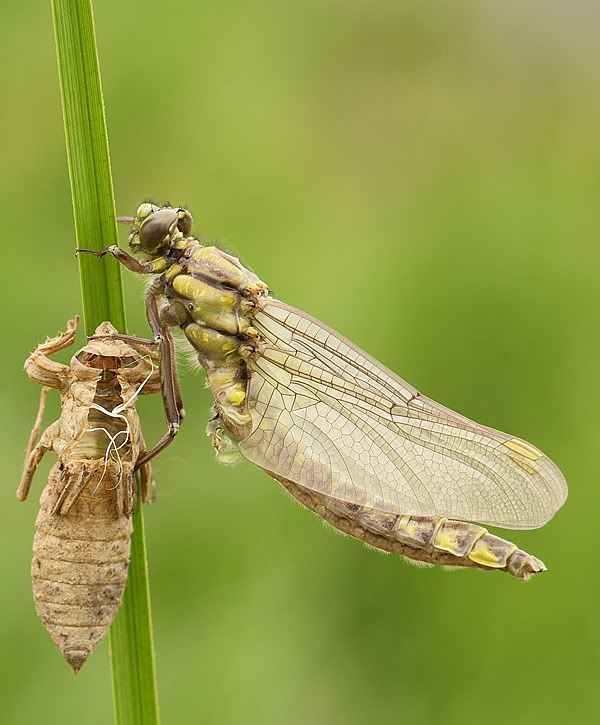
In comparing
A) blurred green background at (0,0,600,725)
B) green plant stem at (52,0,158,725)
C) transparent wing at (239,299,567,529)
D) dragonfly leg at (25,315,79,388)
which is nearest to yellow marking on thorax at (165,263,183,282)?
transparent wing at (239,299,567,529)

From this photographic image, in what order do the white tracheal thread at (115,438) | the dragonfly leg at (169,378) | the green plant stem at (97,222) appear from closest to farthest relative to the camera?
the green plant stem at (97,222) → the white tracheal thread at (115,438) → the dragonfly leg at (169,378)

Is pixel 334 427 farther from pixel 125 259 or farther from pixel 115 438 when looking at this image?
pixel 125 259

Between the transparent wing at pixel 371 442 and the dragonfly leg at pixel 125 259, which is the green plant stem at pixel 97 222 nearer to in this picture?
the dragonfly leg at pixel 125 259

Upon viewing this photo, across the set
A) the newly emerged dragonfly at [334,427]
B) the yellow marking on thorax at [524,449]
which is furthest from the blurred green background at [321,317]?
the yellow marking on thorax at [524,449]

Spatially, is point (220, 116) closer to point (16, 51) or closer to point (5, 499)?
point (16, 51)

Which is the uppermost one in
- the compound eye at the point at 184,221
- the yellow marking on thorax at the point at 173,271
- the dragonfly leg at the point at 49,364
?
the compound eye at the point at 184,221

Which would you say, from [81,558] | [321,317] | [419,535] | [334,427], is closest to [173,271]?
[334,427]

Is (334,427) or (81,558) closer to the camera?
(81,558)

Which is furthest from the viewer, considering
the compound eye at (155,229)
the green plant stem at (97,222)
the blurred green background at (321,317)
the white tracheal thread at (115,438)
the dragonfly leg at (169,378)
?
the blurred green background at (321,317)
